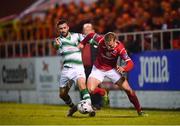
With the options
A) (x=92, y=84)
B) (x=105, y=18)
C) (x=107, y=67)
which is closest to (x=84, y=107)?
(x=92, y=84)

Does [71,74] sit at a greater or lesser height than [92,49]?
lesser

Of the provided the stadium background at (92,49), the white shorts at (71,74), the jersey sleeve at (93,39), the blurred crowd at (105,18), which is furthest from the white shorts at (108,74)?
the blurred crowd at (105,18)

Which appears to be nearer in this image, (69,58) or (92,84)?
(92,84)

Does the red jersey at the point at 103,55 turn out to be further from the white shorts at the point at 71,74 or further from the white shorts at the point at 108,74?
the white shorts at the point at 71,74

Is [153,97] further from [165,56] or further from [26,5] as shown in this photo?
[26,5]

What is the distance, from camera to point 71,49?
61.8 feet

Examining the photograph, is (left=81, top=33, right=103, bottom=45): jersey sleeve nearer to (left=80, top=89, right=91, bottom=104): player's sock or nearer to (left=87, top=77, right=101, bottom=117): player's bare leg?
(left=87, top=77, right=101, bottom=117): player's bare leg

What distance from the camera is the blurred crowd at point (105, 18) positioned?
76.5 ft

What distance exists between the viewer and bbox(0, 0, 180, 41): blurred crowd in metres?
23.3

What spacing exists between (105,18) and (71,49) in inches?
297

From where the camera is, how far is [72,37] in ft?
61.2

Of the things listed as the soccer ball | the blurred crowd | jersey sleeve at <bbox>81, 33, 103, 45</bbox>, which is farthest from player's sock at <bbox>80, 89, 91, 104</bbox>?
the blurred crowd

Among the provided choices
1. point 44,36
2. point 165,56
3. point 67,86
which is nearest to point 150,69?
point 165,56

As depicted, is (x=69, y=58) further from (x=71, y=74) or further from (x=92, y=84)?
(x=92, y=84)
